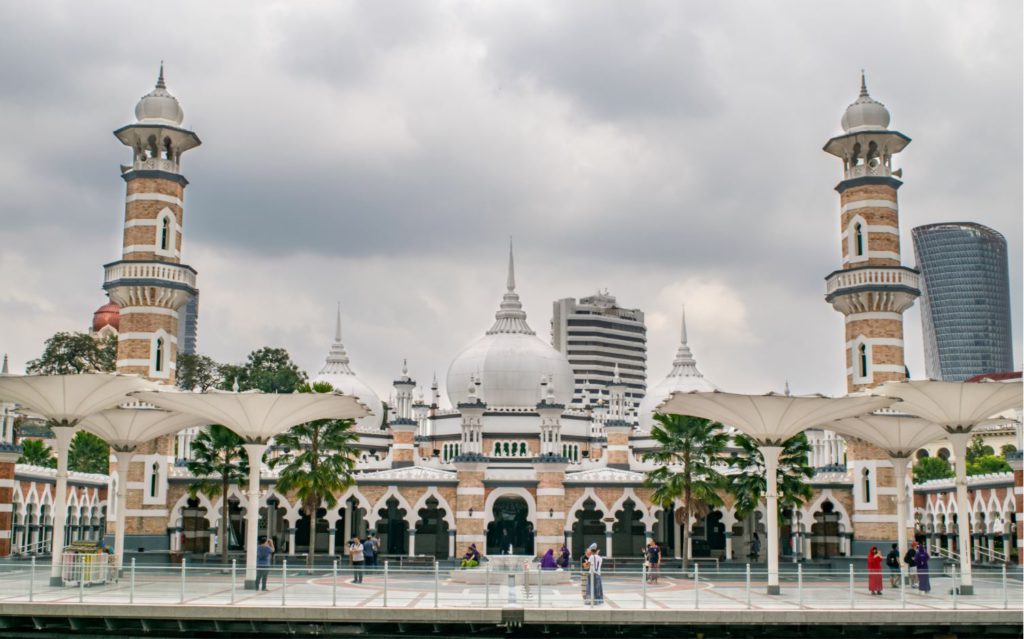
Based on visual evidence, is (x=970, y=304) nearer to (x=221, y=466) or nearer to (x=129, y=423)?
(x=221, y=466)

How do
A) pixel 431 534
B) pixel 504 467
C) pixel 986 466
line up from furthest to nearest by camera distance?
pixel 986 466, pixel 431 534, pixel 504 467

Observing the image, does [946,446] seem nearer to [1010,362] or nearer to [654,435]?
[654,435]

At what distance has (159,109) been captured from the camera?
48.7 meters

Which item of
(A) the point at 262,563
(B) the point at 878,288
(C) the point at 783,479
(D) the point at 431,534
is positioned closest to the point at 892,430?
(C) the point at 783,479

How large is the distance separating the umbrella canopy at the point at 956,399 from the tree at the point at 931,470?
48966mm

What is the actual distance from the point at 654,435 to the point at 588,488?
6.49 metres

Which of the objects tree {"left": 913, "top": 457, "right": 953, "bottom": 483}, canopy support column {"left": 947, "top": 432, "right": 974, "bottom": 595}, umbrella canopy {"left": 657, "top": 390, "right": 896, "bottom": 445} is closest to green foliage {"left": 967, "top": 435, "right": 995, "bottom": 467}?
tree {"left": 913, "top": 457, "right": 953, "bottom": 483}

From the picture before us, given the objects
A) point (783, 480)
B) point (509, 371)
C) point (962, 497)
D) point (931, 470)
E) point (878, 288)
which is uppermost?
point (878, 288)

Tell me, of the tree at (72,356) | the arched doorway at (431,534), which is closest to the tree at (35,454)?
the tree at (72,356)

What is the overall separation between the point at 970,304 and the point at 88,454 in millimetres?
169012

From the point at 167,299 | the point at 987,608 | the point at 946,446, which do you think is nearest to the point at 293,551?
the point at 167,299

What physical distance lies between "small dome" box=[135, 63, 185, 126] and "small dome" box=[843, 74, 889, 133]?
30.3 m

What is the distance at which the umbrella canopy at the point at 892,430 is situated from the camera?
127 feet

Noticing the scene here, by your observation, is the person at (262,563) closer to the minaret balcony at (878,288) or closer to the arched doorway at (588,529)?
the arched doorway at (588,529)
